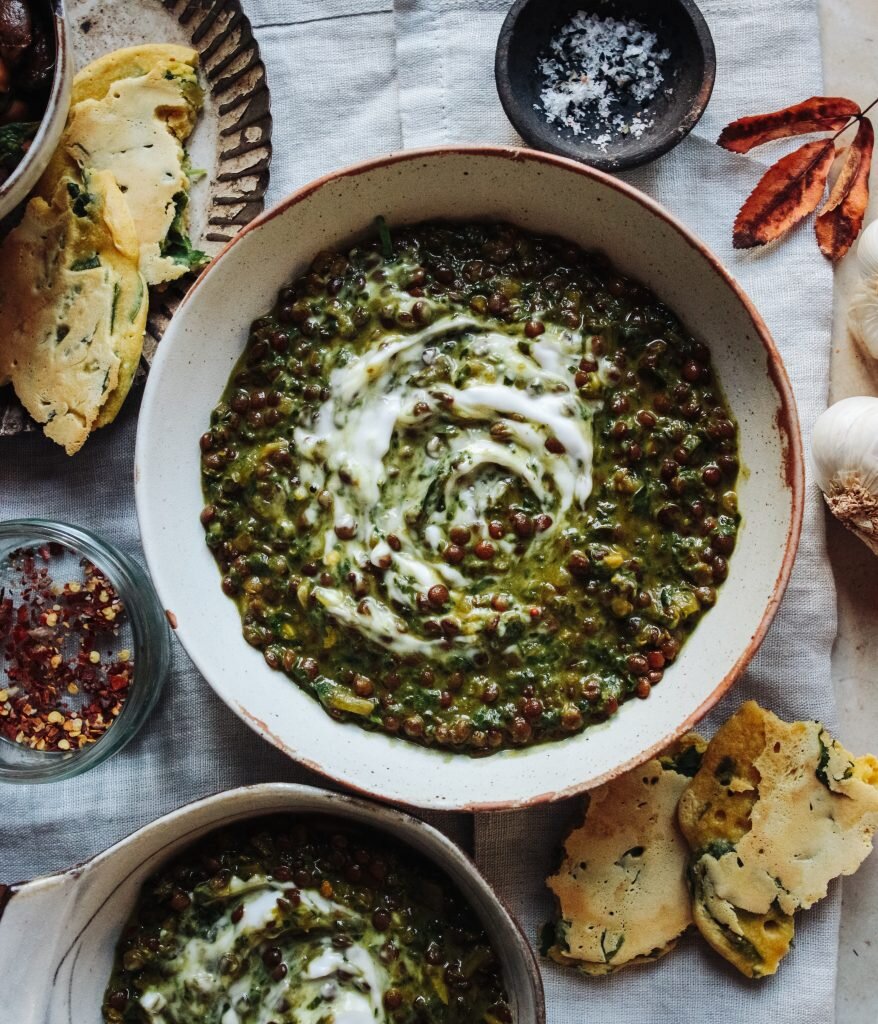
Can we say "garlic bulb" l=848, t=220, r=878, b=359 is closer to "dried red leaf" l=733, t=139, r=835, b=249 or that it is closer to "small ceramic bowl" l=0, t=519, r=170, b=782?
"dried red leaf" l=733, t=139, r=835, b=249

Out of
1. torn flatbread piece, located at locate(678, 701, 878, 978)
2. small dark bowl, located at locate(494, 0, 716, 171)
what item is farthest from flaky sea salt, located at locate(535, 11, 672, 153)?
torn flatbread piece, located at locate(678, 701, 878, 978)

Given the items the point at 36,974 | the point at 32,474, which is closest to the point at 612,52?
the point at 32,474

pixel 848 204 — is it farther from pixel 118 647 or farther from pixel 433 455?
pixel 118 647

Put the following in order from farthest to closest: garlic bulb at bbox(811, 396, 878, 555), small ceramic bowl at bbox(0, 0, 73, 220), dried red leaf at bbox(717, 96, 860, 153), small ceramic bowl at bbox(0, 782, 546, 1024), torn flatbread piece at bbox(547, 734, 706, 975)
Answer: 1. dried red leaf at bbox(717, 96, 860, 153)
2. torn flatbread piece at bbox(547, 734, 706, 975)
3. garlic bulb at bbox(811, 396, 878, 555)
4. small ceramic bowl at bbox(0, 0, 73, 220)
5. small ceramic bowl at bbox(0, 782, 546, 1024)

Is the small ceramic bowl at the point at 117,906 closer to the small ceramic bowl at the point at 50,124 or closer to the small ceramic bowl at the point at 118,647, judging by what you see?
the small ceramic bowl at the point at 118,647

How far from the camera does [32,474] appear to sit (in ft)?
11.4

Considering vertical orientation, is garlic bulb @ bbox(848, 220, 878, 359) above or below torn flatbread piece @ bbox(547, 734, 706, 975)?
above

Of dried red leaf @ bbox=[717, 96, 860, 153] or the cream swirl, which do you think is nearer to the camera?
the cream swirl

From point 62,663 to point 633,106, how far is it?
7.92 feet

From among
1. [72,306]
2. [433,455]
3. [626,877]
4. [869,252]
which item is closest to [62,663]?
[72,306]

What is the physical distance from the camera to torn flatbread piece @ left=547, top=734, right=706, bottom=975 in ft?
10.7

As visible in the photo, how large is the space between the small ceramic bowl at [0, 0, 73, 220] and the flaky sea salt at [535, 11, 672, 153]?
1365 mm

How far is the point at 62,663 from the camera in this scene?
3348 millimetres

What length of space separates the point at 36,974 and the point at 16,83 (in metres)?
2.39
